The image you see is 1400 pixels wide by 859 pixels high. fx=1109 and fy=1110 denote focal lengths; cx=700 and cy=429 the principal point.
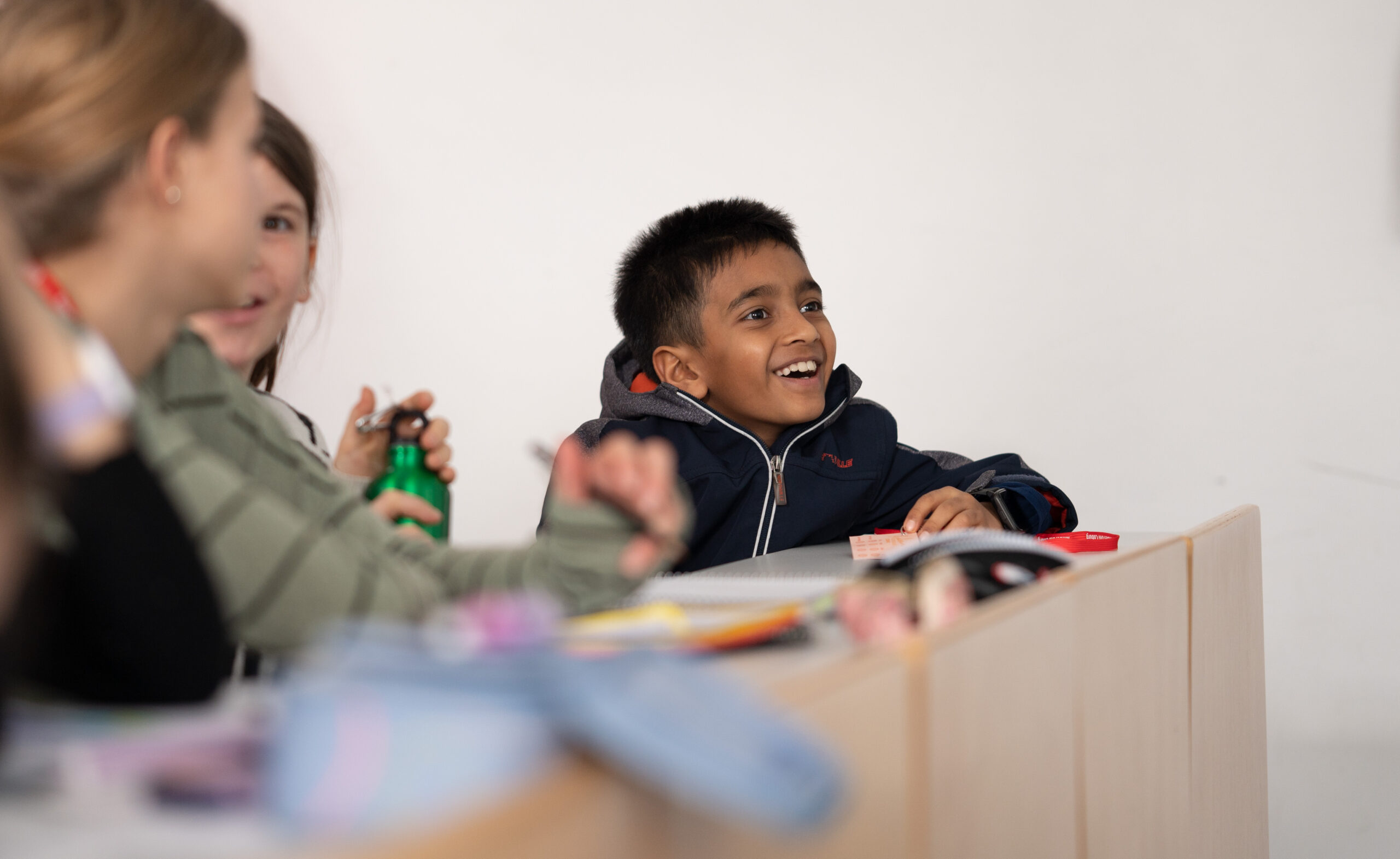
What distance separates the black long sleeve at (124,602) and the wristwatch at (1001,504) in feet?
3.42

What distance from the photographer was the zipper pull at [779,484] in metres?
1.56

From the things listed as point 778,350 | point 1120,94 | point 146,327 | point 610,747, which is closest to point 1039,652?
point 610,747

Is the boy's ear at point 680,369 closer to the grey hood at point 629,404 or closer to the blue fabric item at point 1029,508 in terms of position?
the grey hood at point 629,404

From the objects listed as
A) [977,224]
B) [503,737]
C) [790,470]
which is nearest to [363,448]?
[790,470]

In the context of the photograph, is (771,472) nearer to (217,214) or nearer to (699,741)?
(217,214)

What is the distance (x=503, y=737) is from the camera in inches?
9.6

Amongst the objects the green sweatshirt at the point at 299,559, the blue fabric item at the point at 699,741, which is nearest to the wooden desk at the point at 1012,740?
the blue fabric item at the point at 699,741

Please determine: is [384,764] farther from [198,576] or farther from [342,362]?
[342,362]

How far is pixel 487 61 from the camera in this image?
2.66 m

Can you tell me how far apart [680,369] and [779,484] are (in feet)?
1.12

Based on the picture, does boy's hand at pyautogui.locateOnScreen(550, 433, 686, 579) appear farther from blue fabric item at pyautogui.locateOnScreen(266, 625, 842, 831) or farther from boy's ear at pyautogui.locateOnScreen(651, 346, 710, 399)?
boy's ear at pyautogui.locateOnScreen(651, 346, 710, 399)

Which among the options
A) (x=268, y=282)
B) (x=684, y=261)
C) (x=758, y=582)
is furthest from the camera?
(x=684, y=261)

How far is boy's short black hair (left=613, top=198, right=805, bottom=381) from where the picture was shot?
1.78 m

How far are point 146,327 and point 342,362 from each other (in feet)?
7.10
